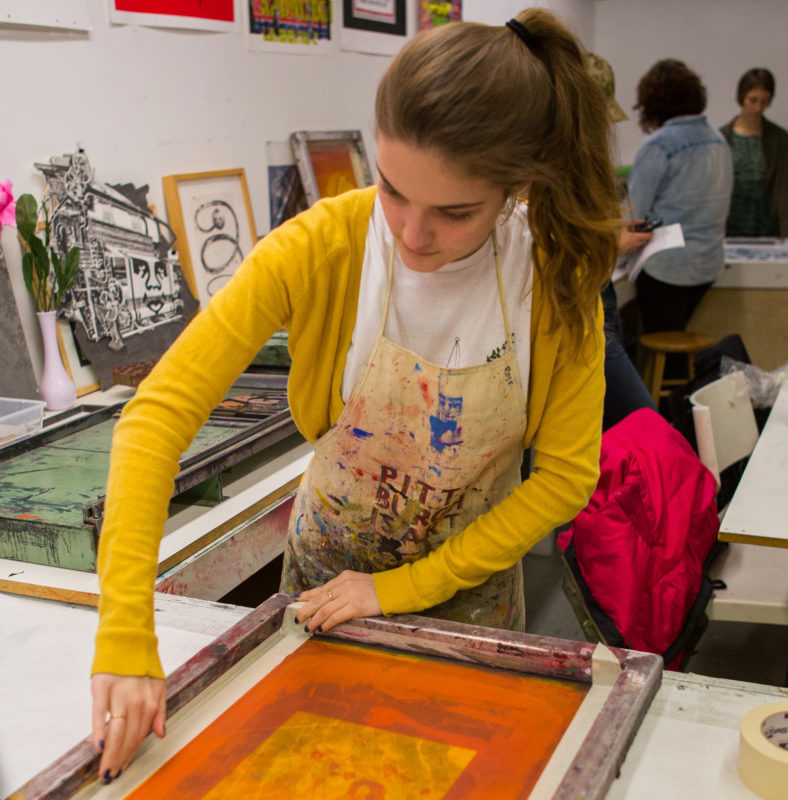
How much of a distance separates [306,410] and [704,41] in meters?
5.68

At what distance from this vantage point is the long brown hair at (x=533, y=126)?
0.87 meters

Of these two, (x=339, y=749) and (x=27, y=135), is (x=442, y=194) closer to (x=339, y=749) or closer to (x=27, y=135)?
(x=339, y=749)

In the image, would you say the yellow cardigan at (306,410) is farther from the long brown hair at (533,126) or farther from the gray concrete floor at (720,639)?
the gray concrete floor at (720,639)

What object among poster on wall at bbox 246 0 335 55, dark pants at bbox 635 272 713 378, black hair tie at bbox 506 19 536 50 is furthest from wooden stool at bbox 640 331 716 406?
black hair tie at bbox 506 19 536 50

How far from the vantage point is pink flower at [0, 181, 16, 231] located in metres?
1.83

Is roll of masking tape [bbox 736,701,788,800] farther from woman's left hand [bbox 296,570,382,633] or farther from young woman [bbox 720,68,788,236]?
young woman [bbox 720,68,788,236]

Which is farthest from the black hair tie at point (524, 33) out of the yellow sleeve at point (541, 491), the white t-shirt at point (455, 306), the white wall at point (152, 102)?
the white wall at point (152, 102)

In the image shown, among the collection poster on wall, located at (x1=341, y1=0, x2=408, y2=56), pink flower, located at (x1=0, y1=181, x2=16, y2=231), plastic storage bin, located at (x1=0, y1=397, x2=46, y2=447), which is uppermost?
poster on wall, located at (x1=341, y1=0, x2=408, y2=56)

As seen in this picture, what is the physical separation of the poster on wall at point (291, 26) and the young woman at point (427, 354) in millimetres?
1909

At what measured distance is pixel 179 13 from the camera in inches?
94.3

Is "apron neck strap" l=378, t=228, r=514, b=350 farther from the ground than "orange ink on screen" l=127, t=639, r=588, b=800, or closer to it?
farther from the ground

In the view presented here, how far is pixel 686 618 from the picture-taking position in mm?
1795

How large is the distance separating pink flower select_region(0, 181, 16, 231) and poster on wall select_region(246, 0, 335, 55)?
3.66 feet

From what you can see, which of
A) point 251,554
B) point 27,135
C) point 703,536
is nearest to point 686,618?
point 703,536
